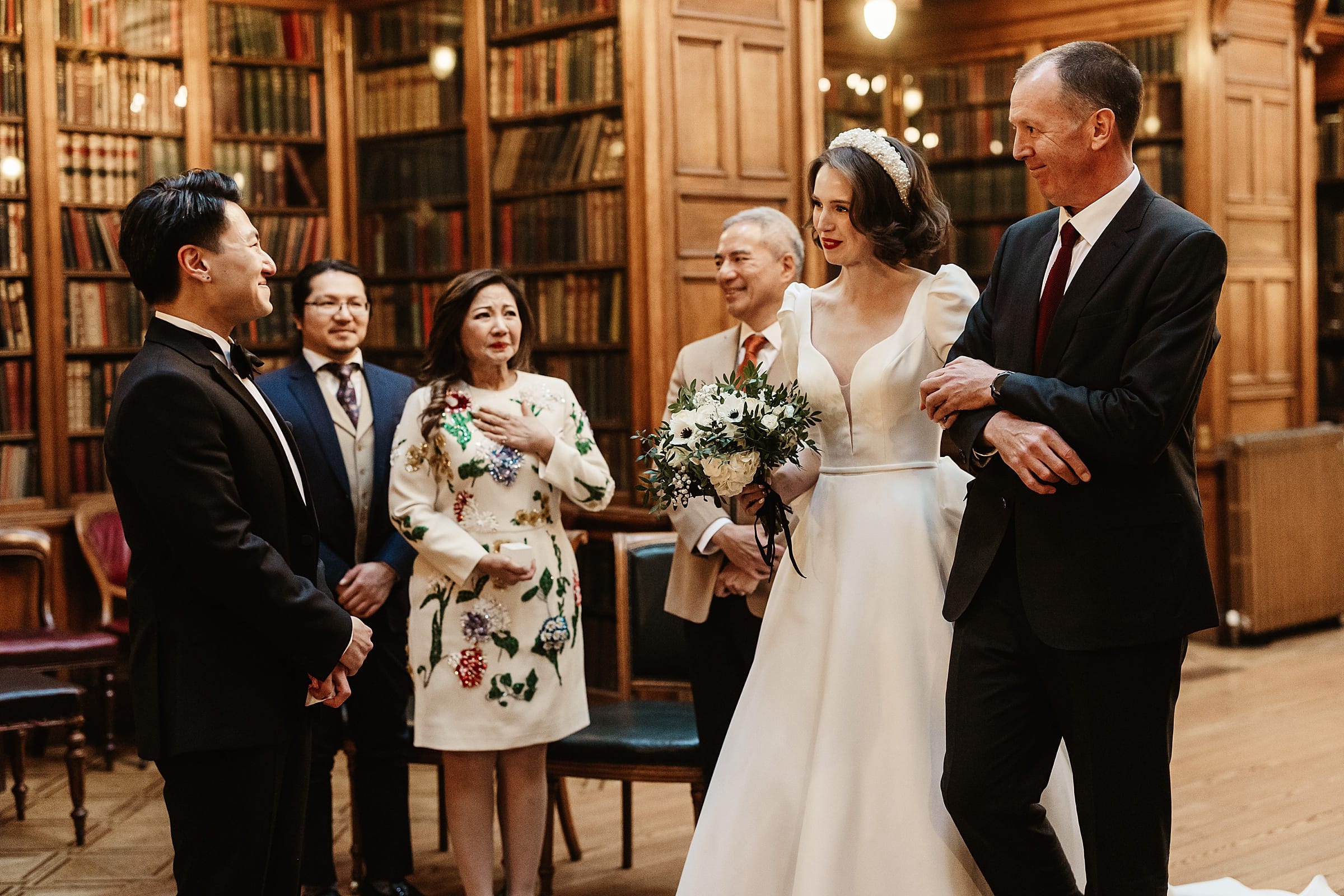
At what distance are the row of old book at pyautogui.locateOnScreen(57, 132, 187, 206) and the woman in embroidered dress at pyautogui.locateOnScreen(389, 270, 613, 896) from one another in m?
3.41

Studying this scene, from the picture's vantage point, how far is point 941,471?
287 centimetres

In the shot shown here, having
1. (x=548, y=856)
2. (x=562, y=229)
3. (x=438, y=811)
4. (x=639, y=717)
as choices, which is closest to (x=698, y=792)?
(x=639, y=717)

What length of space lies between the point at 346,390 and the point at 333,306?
9.8 inches

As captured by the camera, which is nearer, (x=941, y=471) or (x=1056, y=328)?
(x=1056, y=328)

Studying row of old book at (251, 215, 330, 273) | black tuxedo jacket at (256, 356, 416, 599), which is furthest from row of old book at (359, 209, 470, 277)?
black tuxedo jacket at (256, 356, 416, 599)

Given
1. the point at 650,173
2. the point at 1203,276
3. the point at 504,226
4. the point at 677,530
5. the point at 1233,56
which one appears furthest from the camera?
the point at 1233,56

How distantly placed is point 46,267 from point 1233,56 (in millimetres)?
6177

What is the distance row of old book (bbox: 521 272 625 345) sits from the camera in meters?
5.93

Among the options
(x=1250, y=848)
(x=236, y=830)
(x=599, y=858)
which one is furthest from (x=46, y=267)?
(x=1250, y=848)

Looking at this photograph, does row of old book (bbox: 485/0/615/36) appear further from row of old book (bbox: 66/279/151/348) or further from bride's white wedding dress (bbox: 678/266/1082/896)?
bride's white wedding dress (bbox: 678/266/1082/896)

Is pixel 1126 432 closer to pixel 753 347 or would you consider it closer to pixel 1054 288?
pixel 1054 288

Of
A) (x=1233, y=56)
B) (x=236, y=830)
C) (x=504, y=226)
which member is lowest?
(x=236, y=830)

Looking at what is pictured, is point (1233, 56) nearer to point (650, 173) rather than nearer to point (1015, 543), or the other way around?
point (650, 173)

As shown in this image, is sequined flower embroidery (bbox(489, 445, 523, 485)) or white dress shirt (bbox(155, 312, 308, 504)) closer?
white dress shirt (bbox(155, 312, 308, 504))
